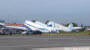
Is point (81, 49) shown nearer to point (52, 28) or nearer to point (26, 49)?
point (26, 49)

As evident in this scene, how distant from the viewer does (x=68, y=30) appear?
10500 cm

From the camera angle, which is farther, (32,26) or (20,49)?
(32,26)

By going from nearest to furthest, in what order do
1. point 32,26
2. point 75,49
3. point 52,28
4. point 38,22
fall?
point 75,49 < point 52,28 < point 32,26 < point 38,22

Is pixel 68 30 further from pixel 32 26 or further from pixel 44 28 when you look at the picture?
pixel 32 26

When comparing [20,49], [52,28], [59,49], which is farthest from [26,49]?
[52,28]

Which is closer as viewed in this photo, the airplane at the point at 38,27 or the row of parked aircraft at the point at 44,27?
the row of parked aircraft at the point at 44,27

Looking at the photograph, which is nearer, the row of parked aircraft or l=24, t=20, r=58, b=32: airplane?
the row of parked aircraft

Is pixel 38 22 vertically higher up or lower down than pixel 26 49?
higher up

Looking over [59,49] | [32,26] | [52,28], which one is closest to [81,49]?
[59,49]

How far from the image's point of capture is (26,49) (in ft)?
30.8

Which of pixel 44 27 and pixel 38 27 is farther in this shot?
Answer: pixel 38 27

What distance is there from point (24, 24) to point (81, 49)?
104 meters

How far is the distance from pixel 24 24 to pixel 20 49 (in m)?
104

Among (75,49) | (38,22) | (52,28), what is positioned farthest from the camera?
(38,22)
